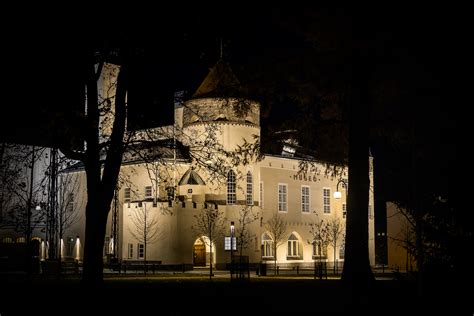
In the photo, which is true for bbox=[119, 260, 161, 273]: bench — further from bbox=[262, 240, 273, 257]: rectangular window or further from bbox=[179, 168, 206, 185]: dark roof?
bbox=[262, 240, 273, 257]: rectangular window

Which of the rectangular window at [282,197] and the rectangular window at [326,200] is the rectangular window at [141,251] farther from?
the rectangular window at [326,200]

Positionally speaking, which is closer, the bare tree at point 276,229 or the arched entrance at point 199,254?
the arched entrance at point 199,254

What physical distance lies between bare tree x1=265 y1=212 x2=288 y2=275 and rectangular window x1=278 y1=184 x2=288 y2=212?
1.09 m

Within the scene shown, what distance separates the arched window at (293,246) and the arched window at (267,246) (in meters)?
3.02

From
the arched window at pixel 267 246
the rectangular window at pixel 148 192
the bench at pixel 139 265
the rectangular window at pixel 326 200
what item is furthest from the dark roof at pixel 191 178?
the rectangular window at pixel 326 200

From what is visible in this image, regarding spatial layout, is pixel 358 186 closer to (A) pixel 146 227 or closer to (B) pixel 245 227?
(A) pixel 146 227

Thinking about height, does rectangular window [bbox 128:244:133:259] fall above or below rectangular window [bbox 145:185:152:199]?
below

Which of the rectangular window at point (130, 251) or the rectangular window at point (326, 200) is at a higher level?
the rectangular window at point (326, 200)

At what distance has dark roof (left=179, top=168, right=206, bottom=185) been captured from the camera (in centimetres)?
5545

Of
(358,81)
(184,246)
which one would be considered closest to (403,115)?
(358,81)

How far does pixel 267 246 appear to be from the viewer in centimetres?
6294

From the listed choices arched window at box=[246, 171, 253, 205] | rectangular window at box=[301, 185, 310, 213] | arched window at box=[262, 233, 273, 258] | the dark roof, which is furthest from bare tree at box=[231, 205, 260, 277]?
rectangular window at box=[301, 185, 310, 213]

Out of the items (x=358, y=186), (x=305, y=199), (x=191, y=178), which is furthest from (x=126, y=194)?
(x=358, y=186)

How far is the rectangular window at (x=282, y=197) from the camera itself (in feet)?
211
